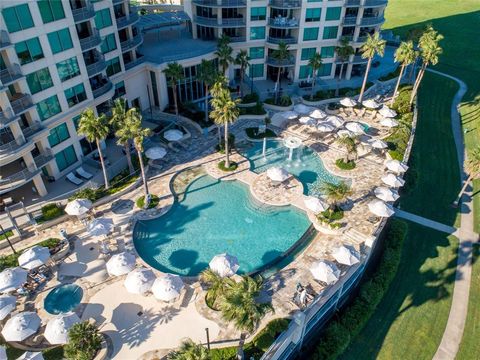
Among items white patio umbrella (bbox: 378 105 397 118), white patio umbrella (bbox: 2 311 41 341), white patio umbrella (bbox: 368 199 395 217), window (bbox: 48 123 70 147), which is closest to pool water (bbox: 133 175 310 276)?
white patio umbrella (bbox: 368 199 395 217)

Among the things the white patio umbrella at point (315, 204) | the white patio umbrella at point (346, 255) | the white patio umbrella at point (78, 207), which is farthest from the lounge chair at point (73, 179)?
the white patio umbrella at point (346, 255)

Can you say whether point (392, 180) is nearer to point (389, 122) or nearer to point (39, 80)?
point (389, 122)

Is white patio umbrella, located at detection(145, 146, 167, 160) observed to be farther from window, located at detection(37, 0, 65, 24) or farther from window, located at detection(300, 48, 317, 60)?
window, located at detection(300, 48, 317, 60)

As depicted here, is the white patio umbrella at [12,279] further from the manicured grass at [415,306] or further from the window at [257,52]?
the window at [257,52]

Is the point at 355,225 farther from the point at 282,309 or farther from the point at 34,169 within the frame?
the point at 34,169

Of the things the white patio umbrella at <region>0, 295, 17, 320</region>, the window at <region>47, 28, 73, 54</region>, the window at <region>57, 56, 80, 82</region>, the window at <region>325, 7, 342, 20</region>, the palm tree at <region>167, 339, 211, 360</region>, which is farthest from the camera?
the window at <region>325, 7, 342, 20</region>

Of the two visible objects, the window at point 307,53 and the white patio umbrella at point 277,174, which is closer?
the white patio umbrella at point 277,174

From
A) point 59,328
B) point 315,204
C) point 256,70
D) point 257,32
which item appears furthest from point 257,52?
point 59,328
